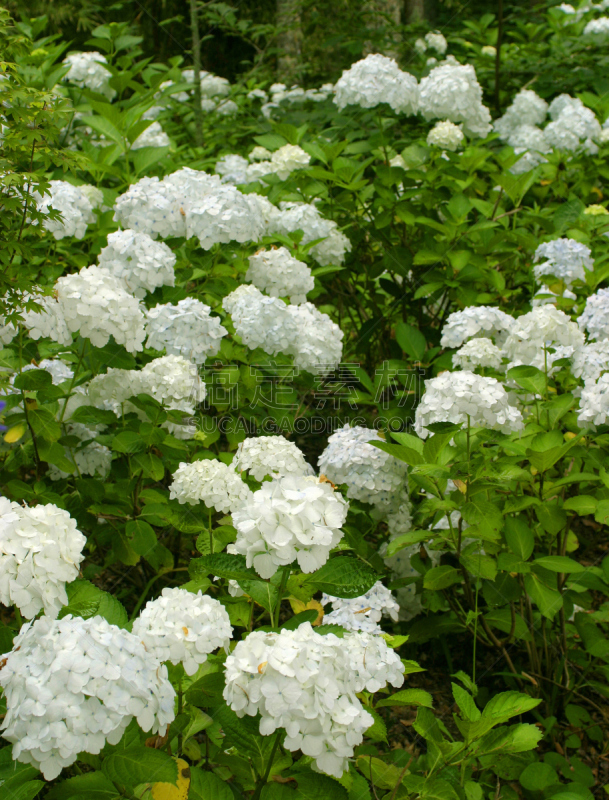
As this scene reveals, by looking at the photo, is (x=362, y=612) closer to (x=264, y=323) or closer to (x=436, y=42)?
(x=264, y=323)

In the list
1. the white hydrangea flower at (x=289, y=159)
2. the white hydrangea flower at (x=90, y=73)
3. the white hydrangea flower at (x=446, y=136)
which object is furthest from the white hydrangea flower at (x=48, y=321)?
the white hydrangea flower at (x=90, y=73)

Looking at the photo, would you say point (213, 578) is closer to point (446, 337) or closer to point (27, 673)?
point (27, 673)

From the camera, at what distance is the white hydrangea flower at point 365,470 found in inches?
87.7

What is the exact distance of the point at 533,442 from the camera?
203 centimetres

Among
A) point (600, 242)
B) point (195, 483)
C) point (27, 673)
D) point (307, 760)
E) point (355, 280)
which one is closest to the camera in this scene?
point (27, 673)

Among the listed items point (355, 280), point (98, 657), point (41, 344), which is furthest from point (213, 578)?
point (355, 280)

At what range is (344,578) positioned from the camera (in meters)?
1.39

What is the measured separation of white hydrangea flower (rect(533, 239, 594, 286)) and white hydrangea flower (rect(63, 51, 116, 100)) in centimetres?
296

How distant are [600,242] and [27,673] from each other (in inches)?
123

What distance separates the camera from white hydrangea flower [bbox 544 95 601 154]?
177 inches

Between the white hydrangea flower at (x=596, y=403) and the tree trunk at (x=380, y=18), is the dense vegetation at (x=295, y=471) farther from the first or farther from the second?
the tree trunk at (x=380, y=18)

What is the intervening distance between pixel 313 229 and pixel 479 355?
120 cm

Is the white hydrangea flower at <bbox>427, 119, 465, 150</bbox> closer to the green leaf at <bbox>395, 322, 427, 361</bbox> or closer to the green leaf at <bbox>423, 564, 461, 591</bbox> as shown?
the green leaf at <bbox>395, 322, 427, 361</bbox>

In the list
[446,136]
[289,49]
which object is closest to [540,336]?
[446,136]
